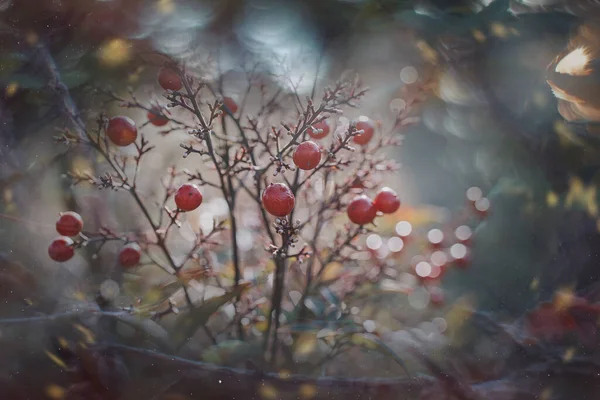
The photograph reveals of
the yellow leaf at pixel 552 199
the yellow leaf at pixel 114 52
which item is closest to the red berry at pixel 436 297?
the yellow leaf at pixel 552 199

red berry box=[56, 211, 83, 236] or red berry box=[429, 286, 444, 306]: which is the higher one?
red berry box=[56, 211, 83, 236]

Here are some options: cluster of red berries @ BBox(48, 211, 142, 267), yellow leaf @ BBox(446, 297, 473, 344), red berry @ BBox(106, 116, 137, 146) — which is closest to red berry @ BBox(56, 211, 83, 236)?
cluster of red berries @ BBox(48, 211, 142, 267)

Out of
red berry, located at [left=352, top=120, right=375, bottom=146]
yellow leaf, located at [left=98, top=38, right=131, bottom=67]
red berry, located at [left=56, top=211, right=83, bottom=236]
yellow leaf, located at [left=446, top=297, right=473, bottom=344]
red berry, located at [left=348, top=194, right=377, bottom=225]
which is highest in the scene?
yellow leaf, located at [left=98, top=38, right=131, bottom=67]

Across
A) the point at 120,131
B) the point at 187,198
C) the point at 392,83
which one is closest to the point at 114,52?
the point at 120,131

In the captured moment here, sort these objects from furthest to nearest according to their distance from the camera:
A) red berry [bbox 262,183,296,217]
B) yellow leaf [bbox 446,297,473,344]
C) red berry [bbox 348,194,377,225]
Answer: yellow leaf [bbox 446,297,473,344]
red berry [bbox 348,194,377,225]
red berry [bbox 262,183,296,217]

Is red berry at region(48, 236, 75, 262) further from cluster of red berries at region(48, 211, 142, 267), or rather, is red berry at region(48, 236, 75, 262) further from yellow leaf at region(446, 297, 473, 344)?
yellow leaf at region(446, 297, 473, 344)

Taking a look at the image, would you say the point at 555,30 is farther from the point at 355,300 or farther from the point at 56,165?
the point at 56,165

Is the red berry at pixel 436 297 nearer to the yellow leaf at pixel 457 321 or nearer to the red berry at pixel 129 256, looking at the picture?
the yellow leaf at pixel 457 321

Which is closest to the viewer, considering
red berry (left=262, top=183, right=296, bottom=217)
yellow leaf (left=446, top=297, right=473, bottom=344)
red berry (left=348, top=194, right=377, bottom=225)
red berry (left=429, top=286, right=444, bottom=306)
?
red berry (left=262, top=183, right=296, bottom=217)
